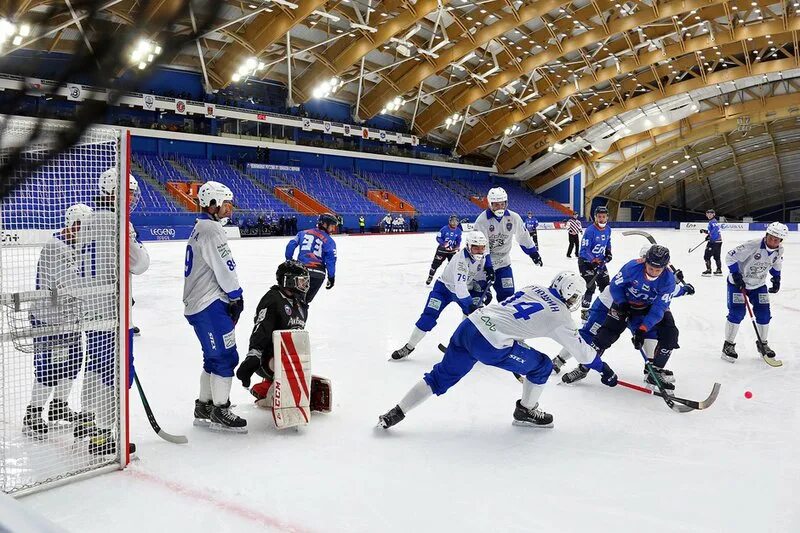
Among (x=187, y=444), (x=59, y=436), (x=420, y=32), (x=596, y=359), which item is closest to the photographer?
(x=59, y=436)

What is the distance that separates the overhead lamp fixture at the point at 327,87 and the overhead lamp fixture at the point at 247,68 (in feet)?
11.2

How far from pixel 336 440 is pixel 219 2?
3.10 meters

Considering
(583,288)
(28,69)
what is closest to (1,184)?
(28,69)

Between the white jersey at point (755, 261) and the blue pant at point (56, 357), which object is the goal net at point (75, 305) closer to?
the blue pant at point (56, 357)

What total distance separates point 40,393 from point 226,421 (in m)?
1.05

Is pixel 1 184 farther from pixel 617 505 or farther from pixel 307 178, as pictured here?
pixel 307 178

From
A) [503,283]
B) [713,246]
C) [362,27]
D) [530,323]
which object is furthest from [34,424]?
[362,27]

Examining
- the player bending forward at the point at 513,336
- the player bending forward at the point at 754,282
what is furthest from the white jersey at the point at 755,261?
the player bending forward at the point at 513,336

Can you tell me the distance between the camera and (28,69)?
1.27m

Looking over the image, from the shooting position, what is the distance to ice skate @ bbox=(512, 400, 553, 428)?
13.5 ft

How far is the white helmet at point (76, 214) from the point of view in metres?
3.30

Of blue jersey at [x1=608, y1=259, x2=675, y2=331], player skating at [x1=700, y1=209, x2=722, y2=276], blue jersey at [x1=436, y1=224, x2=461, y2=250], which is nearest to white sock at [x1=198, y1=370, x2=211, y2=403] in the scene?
blue jersey at [x1=608, y1=259, x2=675, y2=331]

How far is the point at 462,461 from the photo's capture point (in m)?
3.55

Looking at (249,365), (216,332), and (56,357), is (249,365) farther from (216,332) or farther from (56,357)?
(56,357)
